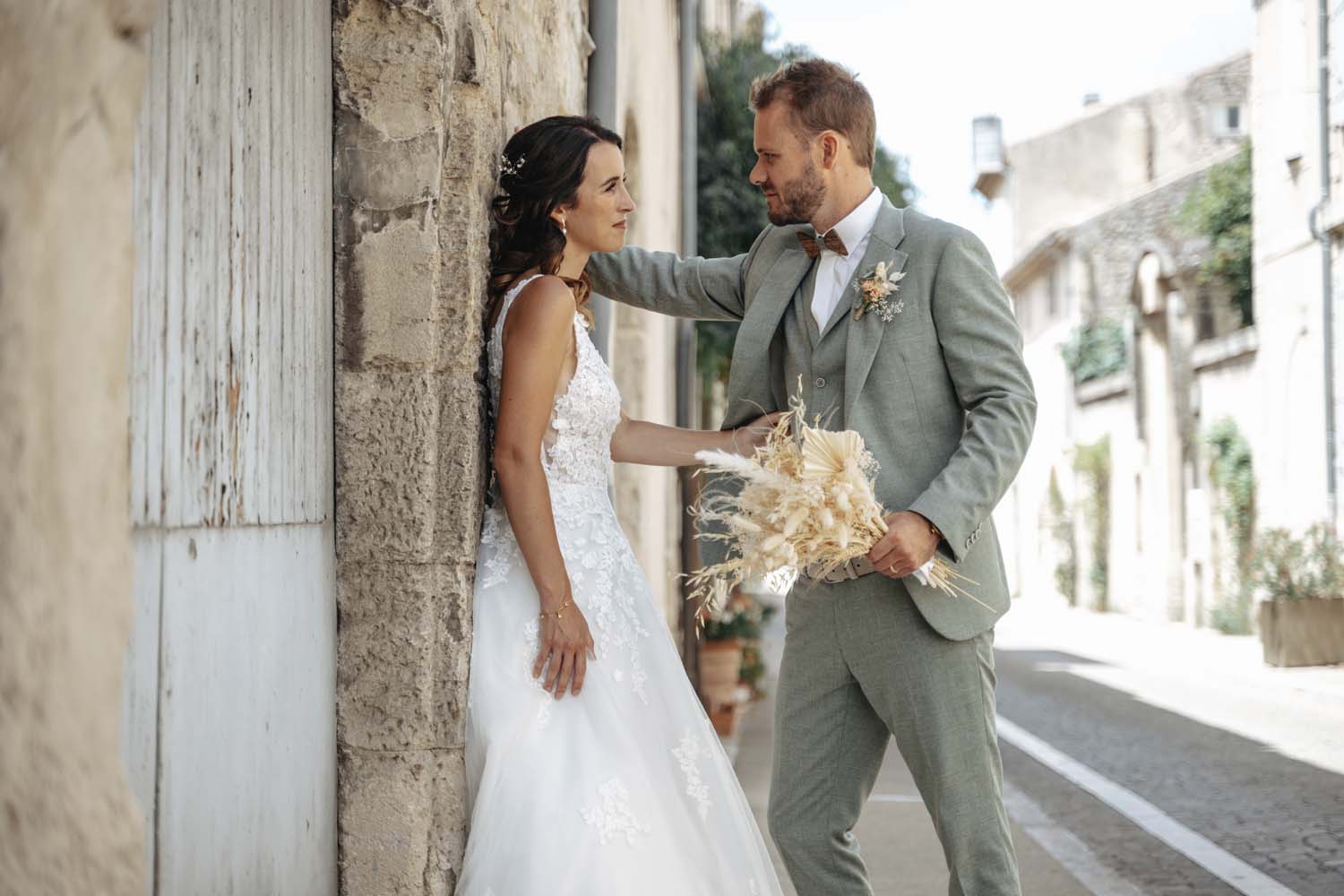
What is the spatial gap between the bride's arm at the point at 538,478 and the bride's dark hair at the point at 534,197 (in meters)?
0.26

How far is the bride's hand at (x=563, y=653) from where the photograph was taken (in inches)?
113

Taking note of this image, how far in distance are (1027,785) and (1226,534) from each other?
12.4m

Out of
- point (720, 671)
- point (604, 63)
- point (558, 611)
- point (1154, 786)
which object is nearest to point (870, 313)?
point (558, 611)

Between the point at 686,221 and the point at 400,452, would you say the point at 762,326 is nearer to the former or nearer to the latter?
the point at 400,452

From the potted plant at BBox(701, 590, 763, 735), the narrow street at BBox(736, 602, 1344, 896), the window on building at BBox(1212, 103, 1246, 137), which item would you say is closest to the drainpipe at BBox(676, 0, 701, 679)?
the potted plant at BBox(701, 590, 763, 735)

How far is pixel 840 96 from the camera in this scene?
3.20m

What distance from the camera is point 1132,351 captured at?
22.8 m

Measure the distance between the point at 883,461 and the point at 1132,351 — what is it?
20990mm

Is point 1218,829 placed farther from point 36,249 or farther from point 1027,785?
point 36,249

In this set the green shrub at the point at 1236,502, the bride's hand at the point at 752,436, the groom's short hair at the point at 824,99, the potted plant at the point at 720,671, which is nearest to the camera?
the groom's short hair at the point at 824,99

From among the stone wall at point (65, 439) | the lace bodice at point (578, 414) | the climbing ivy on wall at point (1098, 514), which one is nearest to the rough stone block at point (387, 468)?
the lace bodice at point (578, 414)

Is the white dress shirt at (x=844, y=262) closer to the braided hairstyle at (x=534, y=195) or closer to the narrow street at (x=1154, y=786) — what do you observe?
the braided hairstyle at (x=534, y=195)

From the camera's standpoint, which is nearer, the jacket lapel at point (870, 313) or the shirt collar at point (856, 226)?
the jacket lapel at point (870, 313)

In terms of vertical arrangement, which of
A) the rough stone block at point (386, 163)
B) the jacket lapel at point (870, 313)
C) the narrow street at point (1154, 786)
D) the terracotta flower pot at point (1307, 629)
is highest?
the rough stone block at point (386, 163)
